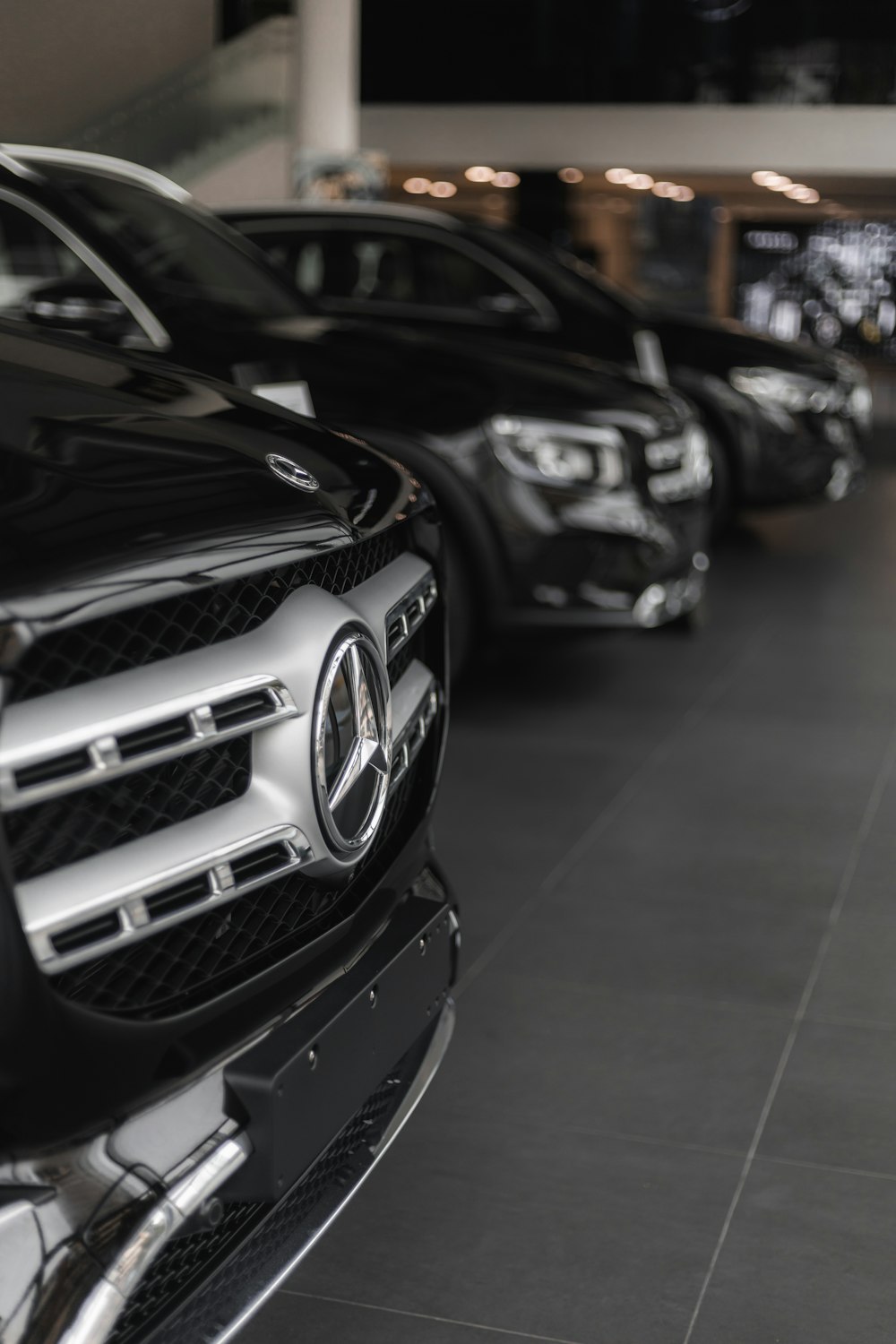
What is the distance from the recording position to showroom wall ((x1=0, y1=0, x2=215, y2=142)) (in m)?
3.67

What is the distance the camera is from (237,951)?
4.97 ft

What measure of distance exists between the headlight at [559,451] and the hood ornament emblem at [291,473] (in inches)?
112

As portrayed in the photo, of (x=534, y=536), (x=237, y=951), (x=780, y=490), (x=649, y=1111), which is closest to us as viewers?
(x=237, y=951)

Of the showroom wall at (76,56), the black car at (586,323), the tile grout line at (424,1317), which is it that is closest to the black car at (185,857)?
the tile grout line at (424,1317)

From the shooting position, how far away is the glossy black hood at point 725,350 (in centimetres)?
814

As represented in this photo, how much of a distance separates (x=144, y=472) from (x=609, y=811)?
8.98ft

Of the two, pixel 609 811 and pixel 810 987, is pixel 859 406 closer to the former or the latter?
pixel 609 811

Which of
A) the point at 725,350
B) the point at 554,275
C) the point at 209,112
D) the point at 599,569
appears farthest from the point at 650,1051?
the point at 725,350

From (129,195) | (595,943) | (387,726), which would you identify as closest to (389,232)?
(129,195)

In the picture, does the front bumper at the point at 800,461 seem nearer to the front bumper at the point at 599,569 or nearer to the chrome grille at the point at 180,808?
the front bumper at the point at 599,569

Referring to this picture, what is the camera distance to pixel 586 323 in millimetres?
7738

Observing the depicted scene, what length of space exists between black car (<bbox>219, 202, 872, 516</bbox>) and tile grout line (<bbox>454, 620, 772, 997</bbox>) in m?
2.01

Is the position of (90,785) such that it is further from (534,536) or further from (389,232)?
(389,232)

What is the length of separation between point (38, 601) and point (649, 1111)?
1687mm
